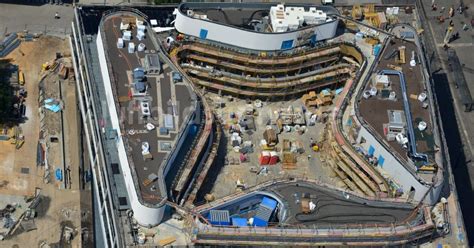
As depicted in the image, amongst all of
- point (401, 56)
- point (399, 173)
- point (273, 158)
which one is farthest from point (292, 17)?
point (399, 173)

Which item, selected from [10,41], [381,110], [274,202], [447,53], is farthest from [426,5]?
[10,41]

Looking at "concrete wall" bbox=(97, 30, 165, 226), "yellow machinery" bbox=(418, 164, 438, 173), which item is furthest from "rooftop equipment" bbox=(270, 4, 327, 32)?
"yellow machinery" bbox=(418, 164, 438, 173)

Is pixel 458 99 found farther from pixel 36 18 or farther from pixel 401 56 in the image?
pixel 36 18

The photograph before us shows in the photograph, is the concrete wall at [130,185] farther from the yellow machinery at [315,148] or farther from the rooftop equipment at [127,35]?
the yellow machinery at [315,148]

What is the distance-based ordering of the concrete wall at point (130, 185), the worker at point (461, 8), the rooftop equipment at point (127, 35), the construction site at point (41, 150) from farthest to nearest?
1. the worker at point (461, 8)
2. the rooftop equipment at point (127, 35)
3. the construction site at point (41, 150)
4. the concrete wall at point (130, 185)

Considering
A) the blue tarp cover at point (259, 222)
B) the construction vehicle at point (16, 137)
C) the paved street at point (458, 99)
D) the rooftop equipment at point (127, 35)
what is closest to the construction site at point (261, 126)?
the blue tarp cover at point (259, 222)

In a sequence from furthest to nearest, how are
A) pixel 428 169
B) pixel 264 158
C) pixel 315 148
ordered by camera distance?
pixel 315 148 → pixel 264 158 → pixel 428 169
